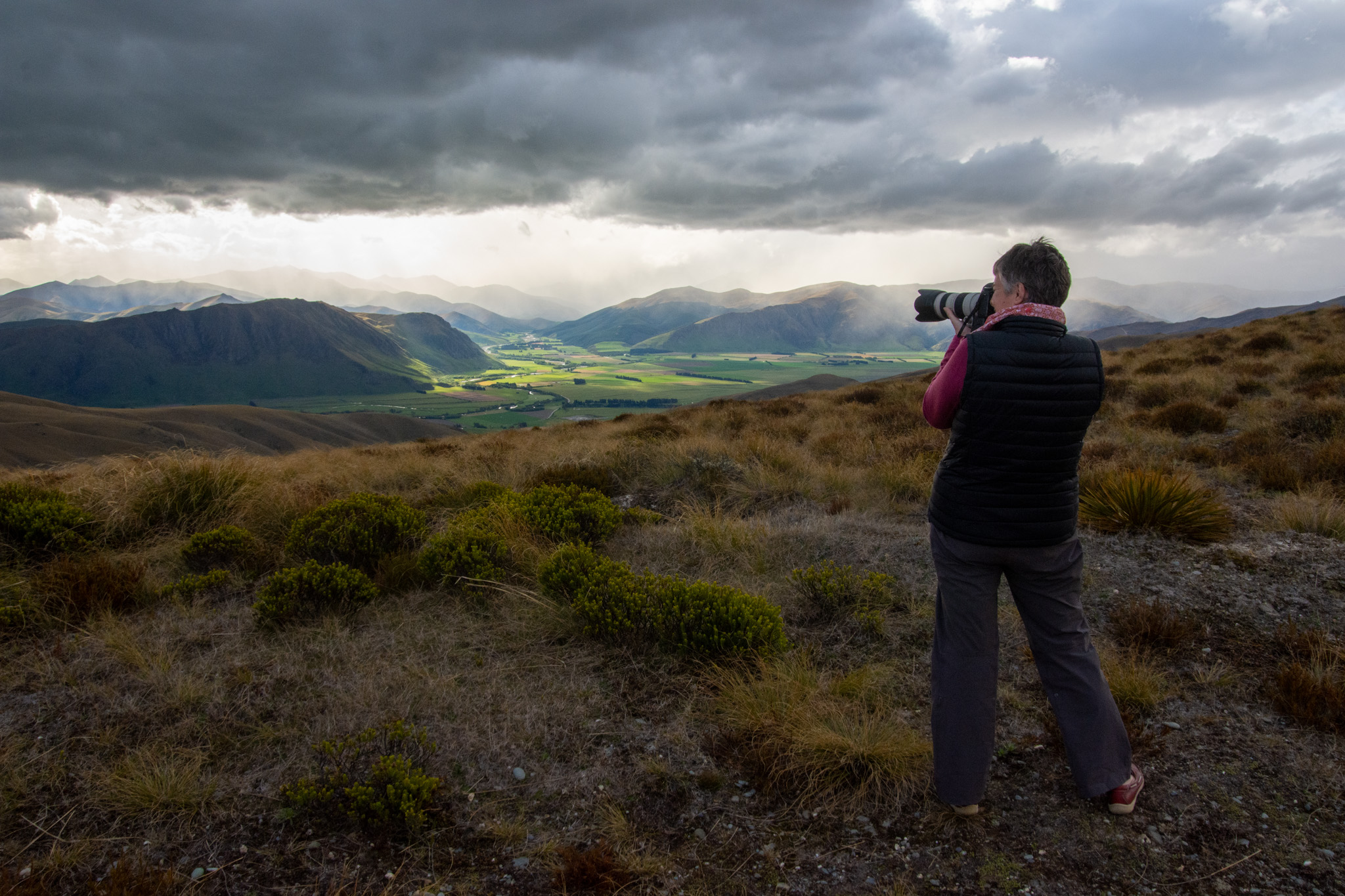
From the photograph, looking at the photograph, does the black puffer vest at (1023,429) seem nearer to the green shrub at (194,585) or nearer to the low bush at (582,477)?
the green shrub at (194,585)

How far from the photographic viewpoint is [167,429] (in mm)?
88688

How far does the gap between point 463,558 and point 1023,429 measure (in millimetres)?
4541

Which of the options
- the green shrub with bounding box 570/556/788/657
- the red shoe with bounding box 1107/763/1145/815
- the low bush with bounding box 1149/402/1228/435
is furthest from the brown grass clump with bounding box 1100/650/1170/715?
the low bush with bounding box 1149/402/1228/435

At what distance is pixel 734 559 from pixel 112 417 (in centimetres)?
11147

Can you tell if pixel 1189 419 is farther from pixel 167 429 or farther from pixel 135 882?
pixel 167 429

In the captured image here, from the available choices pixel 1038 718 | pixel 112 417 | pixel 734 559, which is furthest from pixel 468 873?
pixel 112 417

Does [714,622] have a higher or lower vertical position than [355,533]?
lower

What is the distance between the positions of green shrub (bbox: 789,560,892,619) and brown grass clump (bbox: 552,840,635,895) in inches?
109

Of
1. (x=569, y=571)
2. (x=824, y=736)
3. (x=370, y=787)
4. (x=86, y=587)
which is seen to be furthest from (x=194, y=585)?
(x=824, y=736)

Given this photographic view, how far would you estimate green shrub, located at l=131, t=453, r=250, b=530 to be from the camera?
273 inches

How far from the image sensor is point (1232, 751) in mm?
3258

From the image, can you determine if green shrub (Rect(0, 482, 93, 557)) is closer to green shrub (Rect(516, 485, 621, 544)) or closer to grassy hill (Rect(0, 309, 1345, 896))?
grassy hill (Rect(0, 309, 1345, 896))

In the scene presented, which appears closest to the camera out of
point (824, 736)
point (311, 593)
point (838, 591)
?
point (824, 736)

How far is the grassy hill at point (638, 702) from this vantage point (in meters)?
2.75
